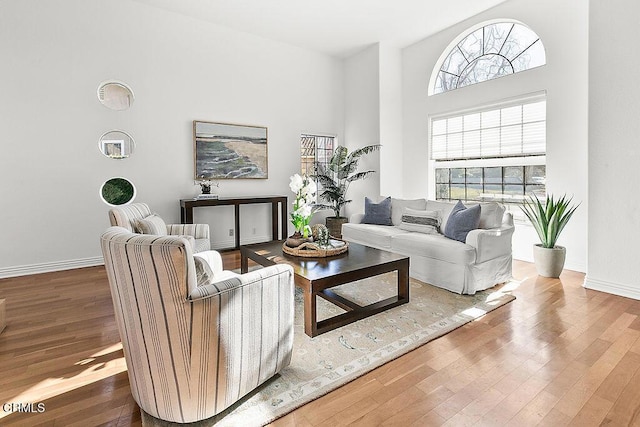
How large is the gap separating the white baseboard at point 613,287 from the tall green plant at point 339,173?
3494 mm

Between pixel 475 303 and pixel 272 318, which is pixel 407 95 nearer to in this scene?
pixel 475 303

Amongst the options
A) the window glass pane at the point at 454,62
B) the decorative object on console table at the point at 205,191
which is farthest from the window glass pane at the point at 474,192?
the decorative object on console table at the point at 205,191

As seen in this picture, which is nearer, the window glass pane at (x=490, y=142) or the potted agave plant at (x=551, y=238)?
the potted agave plant at (x=551, y=238)

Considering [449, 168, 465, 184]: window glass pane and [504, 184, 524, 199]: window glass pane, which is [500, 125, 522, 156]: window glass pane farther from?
[449, 168, 465, 184]: window glass pane

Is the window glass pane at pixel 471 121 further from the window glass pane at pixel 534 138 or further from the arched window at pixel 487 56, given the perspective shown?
the window glass pane at pixel 534 138

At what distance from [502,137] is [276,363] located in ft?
14.3

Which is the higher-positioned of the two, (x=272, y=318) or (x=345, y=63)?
(x=345, y=63)

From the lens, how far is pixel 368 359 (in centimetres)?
207

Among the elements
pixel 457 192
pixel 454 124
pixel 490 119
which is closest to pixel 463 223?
pixel 457 192

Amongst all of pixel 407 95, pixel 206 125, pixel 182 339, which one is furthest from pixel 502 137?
pixel 182 339

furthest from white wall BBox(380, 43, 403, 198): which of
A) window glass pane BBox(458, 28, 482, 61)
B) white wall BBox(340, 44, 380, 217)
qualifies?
window glass pane BBox(458, 28, 482, 61)

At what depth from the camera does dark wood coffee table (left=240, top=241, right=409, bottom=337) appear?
2.35 metres

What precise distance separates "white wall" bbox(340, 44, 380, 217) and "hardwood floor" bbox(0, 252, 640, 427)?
371cm

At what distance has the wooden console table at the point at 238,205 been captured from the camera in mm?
4688
